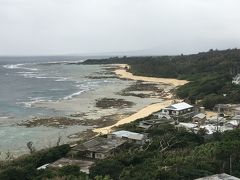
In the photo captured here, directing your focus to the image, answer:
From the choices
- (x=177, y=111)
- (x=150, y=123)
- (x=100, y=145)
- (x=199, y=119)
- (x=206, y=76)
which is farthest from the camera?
(x=206, y=76)

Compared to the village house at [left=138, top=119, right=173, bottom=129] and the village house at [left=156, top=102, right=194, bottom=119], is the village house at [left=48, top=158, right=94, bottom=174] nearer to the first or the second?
the village house at [left=138, top=119, right=173, bottom=129]

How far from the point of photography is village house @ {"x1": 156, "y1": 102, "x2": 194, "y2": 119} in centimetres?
4126

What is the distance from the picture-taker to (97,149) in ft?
85.4

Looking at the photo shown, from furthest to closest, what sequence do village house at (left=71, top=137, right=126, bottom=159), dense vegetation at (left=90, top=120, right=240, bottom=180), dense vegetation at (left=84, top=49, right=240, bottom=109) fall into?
dense vegetation at (left=84, top=49, right=240, bottom=109) < village house at (left=71, top=137, right=126, bottom=159) < dense vegetation at (left=90, top=120, right=240, bottom=180)

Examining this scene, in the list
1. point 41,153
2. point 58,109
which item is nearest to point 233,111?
point 58,109

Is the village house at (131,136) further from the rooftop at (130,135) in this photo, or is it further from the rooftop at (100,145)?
the rooftop at (100,145)

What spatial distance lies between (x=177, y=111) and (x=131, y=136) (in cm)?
1389

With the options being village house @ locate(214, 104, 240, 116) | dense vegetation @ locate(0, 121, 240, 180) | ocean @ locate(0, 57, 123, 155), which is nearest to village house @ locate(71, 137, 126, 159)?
dense vegetation @ locate(0, 121, 240, 180)

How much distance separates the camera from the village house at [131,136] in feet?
95.0

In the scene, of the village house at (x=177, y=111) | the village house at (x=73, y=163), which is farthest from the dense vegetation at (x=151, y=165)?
the village house at (x=177, y=111)

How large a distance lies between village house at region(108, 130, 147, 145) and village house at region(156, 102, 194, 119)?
35.7 feet

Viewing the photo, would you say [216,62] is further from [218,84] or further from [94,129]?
[94,129]

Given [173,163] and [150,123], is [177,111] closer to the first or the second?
[150,123]

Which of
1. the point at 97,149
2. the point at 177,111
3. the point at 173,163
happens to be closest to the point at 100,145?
the point at 97,149
